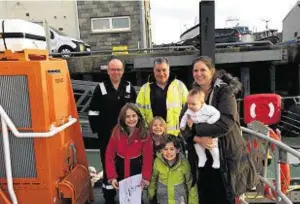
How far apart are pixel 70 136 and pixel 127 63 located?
884 cm

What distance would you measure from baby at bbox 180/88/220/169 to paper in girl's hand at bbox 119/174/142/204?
25.8 inches

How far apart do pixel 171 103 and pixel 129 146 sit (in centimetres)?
53

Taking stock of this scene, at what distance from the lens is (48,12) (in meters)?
18.3

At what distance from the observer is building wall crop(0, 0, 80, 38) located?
1798 centimetres

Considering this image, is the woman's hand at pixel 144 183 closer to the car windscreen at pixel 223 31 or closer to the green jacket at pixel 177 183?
the green jacket at pixel 177 183

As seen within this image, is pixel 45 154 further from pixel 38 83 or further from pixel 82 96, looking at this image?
pixel 82 96

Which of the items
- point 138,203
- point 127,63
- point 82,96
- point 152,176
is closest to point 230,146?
point 152,176

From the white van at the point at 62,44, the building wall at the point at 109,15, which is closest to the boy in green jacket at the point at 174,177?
the white van at the point at 62,44

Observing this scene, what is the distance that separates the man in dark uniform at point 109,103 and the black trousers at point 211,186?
1.04m

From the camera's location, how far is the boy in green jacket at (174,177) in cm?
Result: 268

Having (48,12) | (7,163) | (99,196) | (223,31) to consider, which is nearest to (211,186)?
(7,163)

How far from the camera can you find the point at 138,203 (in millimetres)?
2816

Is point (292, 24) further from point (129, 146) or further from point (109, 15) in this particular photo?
point (129, 146)

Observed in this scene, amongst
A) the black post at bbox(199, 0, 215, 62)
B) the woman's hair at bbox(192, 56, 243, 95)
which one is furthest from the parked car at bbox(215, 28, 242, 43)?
the woman's hair at bbox(192, 56, 243, 95)
